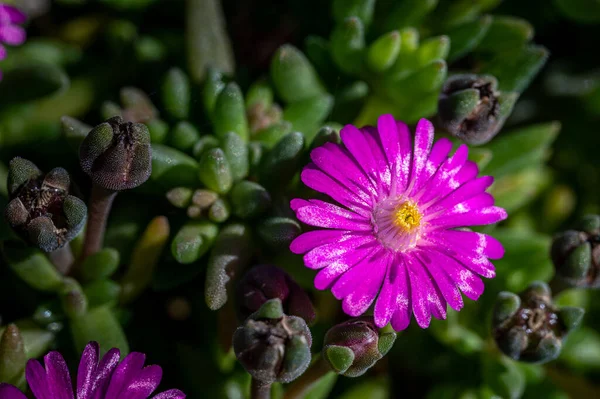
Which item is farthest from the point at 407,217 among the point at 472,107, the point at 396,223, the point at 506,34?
the point at 506,34

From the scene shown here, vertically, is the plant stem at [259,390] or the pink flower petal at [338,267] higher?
the pink flower petal at [338,267]

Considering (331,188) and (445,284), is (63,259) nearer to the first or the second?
(331,188)

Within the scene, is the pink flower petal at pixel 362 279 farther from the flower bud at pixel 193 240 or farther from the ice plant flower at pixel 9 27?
the ice plant flower at pixel 9 27

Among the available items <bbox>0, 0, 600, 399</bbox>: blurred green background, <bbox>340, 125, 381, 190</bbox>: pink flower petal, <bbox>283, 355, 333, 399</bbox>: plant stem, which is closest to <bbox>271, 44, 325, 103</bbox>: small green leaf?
<bbox>0, 0, 600, 399</bbox>: blurred green background

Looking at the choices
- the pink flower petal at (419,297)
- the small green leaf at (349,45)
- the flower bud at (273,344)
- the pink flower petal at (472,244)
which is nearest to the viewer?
the flower bud at (273,344)

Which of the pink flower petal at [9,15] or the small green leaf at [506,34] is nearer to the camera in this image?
the pink flower petal at [9,15]

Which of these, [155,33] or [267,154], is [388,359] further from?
[155,33]

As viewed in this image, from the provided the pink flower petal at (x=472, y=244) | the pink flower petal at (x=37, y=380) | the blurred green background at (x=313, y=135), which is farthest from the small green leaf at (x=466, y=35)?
the pink flower petal at (x=37, y=380)
